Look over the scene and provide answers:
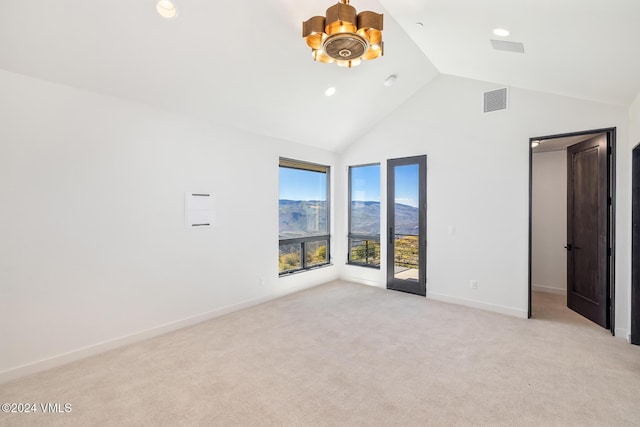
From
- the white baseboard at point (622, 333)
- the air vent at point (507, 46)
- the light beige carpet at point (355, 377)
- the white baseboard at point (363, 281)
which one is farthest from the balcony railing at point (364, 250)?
the air vent at point (507, 46)

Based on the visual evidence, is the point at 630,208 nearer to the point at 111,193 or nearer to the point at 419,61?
the point at 419,61

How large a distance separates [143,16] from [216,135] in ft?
5.59

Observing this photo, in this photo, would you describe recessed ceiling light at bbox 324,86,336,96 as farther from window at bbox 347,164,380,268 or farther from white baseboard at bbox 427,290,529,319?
white baseboard at bbox 427,290,529,319

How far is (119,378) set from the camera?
8.70 ft

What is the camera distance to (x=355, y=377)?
2.64 meters

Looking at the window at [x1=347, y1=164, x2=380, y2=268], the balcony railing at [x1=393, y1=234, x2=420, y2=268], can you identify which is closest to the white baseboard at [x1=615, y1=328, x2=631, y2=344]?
the balcony railing at [x1=393, y1=234, x2=420, y2=268]

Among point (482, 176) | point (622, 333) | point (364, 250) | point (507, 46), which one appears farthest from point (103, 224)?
point (622, 333)

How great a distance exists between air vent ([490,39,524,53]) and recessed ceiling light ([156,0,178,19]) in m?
2.90

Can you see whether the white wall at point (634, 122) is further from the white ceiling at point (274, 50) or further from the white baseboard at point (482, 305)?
the white baseboard at point (482, 305)

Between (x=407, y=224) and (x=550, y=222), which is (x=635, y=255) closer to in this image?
(x=550, y=222)

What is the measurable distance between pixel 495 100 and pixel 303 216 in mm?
3445

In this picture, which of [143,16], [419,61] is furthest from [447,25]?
[143,16]

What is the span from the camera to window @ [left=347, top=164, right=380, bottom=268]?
18.9 feet

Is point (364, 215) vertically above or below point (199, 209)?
below
